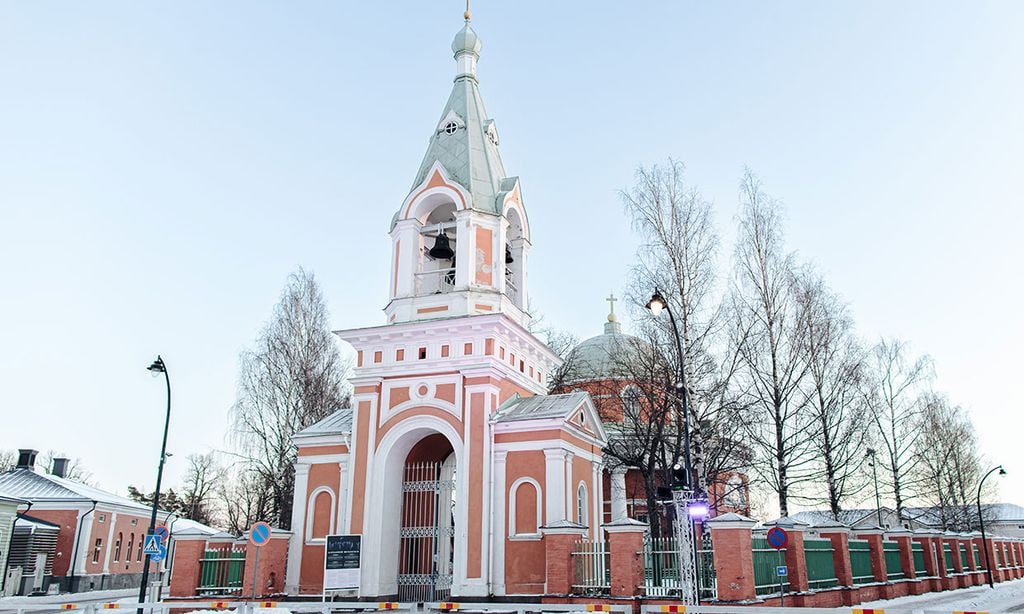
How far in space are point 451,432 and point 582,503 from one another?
4.24 m

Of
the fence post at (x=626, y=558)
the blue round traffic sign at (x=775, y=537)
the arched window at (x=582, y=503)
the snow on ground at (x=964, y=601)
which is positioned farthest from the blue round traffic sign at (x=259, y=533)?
the snow on ground at (x=964, y=601)

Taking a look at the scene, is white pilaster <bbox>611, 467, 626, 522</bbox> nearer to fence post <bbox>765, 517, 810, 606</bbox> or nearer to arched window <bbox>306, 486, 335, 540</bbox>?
arched window <bbox>306, 486, 335, 540</bbox>

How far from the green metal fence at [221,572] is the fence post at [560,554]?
8.51 m

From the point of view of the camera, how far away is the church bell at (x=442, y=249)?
22750mm

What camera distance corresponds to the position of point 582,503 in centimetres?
2128

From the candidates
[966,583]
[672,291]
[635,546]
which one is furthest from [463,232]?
[966,583]

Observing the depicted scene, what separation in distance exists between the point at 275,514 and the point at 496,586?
16018 mm

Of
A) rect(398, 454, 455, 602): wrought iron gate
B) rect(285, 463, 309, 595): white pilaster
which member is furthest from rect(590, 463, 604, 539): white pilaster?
rect(285, 463, 309, 595): white pilaster

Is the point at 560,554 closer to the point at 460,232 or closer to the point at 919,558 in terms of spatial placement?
the point at 460,232

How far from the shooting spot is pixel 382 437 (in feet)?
69.2

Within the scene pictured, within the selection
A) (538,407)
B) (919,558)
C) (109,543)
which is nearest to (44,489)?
(109,543)

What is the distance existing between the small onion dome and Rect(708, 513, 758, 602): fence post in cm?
1808

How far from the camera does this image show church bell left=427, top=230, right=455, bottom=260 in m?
22.8

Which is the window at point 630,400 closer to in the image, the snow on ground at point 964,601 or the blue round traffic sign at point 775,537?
the snow on ground at point 964,601
